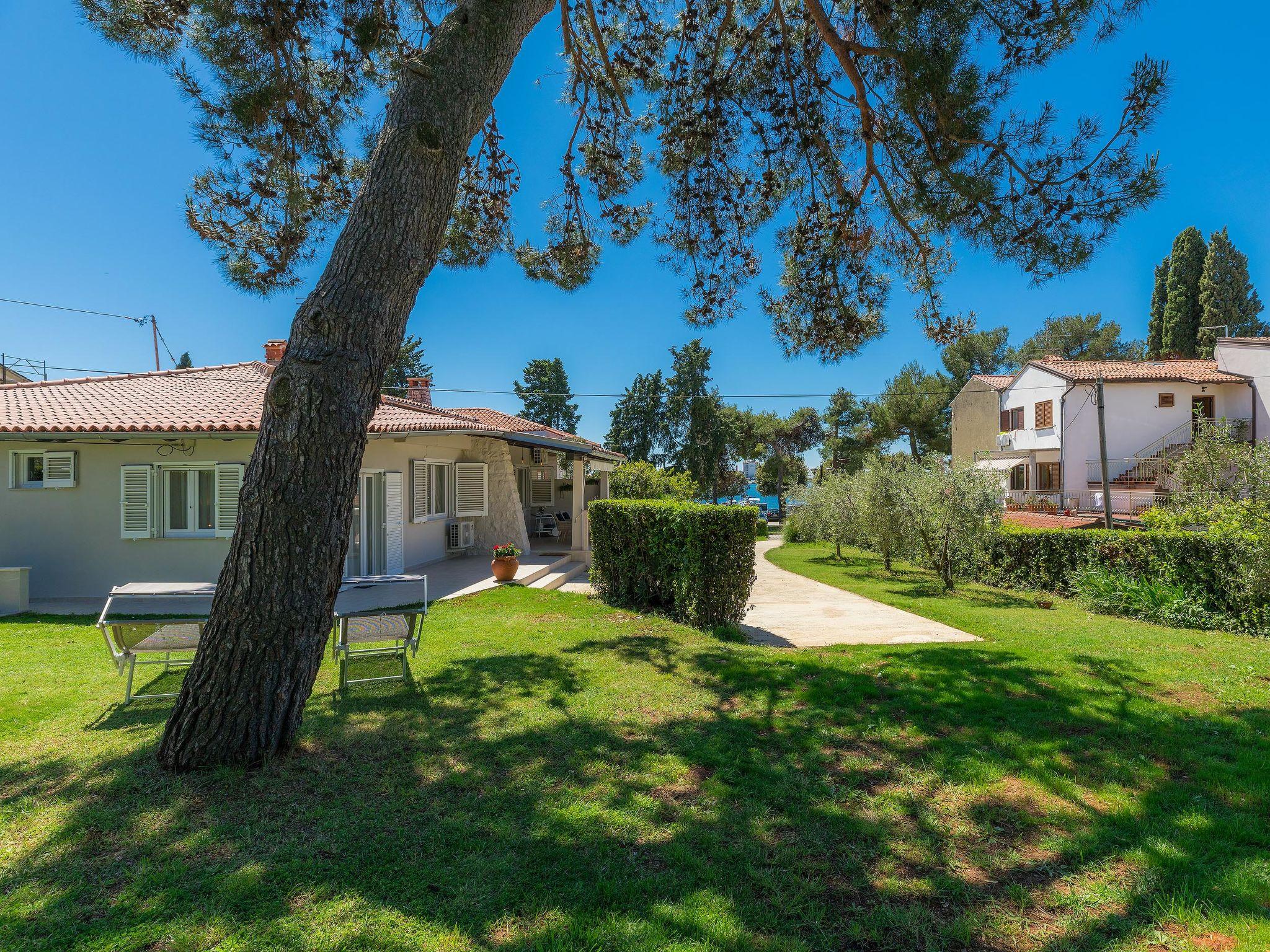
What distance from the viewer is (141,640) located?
507 centimetres

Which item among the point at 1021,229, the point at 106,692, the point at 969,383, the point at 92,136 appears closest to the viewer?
the point at 106,692

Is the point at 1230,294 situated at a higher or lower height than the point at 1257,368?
higher

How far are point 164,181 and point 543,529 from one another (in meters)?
17.3

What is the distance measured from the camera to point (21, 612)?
9.81 metres

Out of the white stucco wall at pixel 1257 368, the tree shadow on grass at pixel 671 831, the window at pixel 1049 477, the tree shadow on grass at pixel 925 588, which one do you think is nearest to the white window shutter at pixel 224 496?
the tree shadow on grass at pixel 671 831

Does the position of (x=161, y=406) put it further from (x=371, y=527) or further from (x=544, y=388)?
(x=544, y=388)

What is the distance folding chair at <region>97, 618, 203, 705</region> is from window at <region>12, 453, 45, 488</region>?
29.5 feet

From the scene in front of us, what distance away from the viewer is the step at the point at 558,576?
12203mm

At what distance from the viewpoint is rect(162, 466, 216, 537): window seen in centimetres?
1098

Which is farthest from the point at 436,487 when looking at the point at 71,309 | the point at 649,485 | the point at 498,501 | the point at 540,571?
the point at 71,309

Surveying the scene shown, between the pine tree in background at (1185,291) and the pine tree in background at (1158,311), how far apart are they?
102 cm

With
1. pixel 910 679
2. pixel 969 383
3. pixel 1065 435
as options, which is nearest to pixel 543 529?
pixel 910 679

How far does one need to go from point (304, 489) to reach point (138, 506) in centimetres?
1035

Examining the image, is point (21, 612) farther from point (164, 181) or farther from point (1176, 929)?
point (1176, 929)
